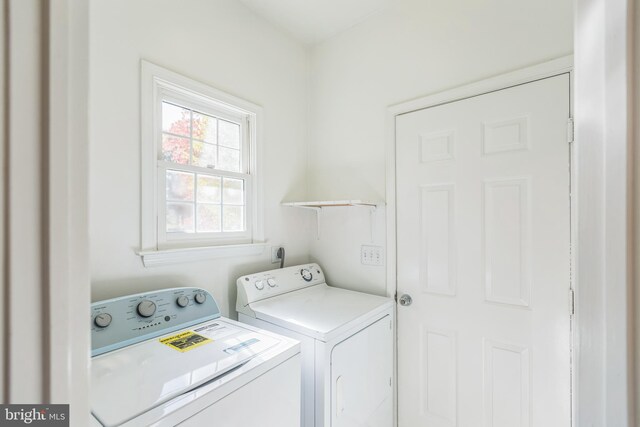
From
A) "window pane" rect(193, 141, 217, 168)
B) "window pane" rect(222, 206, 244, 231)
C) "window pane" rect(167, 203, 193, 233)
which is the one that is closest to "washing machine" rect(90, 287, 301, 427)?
"window pane" rect(167, 203, 193, 233)

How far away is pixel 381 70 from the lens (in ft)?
6.41

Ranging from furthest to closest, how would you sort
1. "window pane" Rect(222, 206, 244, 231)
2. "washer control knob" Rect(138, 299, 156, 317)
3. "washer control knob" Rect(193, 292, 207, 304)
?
"window pane" Rect(222, 206, 244, 231) < "washer control knob" Rect(193, 292, 207, 304) < "washer control knob" Rect(138, 299, 156, 317)

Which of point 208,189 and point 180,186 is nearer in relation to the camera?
point 180,186

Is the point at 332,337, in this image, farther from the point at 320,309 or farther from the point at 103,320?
the point at 103,320

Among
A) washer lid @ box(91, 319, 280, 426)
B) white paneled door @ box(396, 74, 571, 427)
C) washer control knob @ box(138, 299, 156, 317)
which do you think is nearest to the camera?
washer lid @ box(91, 319, 280, 426)

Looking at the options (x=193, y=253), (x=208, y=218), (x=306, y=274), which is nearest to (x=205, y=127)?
(x=208, y=218)

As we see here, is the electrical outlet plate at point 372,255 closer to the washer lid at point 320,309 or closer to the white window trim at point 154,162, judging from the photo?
the washer lid at point 320,309

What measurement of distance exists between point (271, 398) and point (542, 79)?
6.09ft

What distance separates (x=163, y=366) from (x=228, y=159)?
4.06 feet

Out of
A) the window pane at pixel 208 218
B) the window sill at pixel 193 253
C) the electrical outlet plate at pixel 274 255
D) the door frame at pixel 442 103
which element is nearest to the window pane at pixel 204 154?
the window pane at pixel 208 218

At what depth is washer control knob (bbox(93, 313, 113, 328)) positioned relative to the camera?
114 cm

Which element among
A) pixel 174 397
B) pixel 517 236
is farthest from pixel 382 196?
pixel 174 397

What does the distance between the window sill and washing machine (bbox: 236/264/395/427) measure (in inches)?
7.0

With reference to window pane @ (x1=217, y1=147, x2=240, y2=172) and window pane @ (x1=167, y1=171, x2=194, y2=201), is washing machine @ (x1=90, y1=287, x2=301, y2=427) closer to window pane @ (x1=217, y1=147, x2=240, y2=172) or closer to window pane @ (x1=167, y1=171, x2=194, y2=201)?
window pane @ (x1=167, y1=171, x2=194, y2=201)
